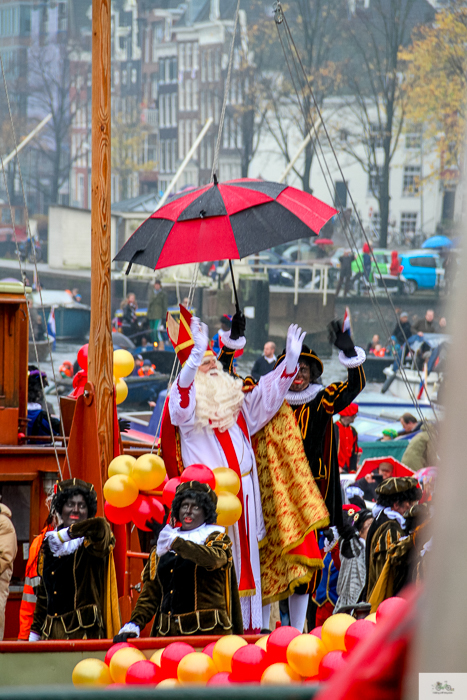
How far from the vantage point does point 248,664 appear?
9.25ft

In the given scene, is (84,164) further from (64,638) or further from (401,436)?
(64,638)

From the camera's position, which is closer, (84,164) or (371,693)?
(371,693)

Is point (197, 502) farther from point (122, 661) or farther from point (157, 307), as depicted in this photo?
point (157, 307)

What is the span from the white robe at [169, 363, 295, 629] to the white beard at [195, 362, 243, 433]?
52 mm

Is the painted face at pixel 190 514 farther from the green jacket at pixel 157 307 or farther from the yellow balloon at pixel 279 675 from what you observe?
the green jacket at pixel 157 307

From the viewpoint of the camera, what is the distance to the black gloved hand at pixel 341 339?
4.65 m

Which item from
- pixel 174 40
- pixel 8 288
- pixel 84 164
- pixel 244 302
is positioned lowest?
pixel 244 302

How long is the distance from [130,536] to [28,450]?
927 millimetres

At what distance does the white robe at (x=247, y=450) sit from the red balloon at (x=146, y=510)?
29 centimetres

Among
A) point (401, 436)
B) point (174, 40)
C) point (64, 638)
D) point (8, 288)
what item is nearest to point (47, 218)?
point (174, 40)

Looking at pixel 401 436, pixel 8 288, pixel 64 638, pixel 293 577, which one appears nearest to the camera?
pixel 64 638

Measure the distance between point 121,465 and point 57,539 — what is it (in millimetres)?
566

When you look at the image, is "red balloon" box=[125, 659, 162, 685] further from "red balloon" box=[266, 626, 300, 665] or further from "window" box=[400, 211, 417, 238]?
"window" box=[400, 211, 417, 238]

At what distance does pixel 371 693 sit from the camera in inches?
21.9
